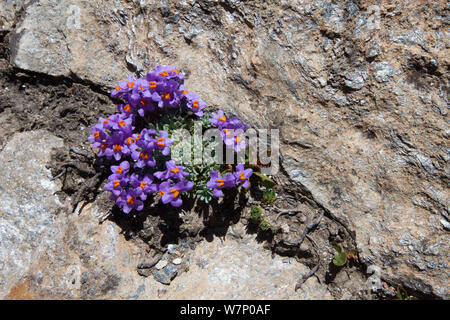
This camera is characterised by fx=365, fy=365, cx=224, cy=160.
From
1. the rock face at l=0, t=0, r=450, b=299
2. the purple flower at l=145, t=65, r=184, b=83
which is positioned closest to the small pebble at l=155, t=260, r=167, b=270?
the rock face at l=0, t=0, r=450, b=299

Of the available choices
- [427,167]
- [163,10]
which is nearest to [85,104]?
[163,10]

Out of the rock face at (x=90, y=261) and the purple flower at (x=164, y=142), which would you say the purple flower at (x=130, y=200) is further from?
the purple flower at (x=164, y=142)

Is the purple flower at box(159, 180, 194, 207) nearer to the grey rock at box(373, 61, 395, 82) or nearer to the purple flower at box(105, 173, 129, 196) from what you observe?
the purple flower at box(105, 173, 129, 196)

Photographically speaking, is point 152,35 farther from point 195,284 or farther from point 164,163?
point 195,284

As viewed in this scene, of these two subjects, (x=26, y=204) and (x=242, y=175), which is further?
(x=26, y=204)

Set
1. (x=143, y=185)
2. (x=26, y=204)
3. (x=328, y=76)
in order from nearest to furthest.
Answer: (x=143, y=185)
(x=328, y=76)
(x=26, y=204)

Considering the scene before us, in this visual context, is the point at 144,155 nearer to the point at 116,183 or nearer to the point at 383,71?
the point at 116,183

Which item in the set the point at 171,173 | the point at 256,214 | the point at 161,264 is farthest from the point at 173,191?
the point at 256,214
